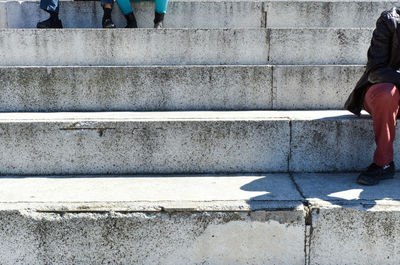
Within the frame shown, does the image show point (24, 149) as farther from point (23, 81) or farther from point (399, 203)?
point (399, 203)

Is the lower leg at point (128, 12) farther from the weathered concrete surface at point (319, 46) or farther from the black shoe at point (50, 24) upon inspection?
the weathered concrete surface at point (319, 46)

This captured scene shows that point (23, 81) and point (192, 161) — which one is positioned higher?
point (23, 81)

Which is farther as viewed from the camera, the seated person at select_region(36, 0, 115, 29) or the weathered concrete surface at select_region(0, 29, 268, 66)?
the seated person at select_region(36, 0, 115, 29)

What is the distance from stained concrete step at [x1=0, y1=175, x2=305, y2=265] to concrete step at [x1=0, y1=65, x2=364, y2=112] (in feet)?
4.46

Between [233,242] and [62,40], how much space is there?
2847 millimetres

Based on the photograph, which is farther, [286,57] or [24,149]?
[286,57]

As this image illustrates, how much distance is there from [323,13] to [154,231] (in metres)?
3.68

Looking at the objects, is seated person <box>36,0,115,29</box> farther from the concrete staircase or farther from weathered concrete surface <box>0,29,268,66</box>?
weathered concrete surface <box>0,29,268,66</box>

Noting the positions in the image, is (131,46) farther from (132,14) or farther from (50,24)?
(50,24)

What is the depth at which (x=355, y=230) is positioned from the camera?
246 centimetres

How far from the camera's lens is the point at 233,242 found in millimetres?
2488

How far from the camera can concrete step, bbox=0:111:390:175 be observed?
3055 millimetres

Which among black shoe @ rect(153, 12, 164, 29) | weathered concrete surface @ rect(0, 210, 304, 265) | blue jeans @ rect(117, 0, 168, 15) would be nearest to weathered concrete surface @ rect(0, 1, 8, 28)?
blue jeans @ rect(117, 0, 168, 15)

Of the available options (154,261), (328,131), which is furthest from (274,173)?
(154,261)
